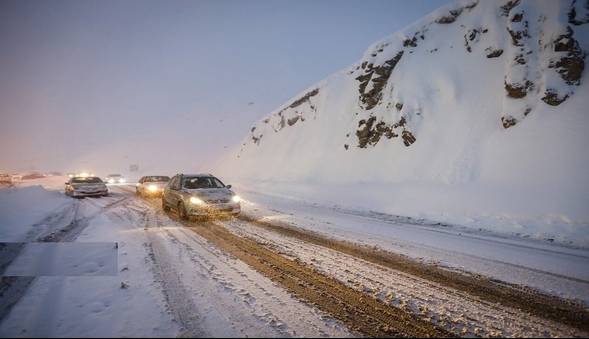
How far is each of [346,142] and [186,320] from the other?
28.5 meters

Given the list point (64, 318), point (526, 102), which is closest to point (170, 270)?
point (64, 318)

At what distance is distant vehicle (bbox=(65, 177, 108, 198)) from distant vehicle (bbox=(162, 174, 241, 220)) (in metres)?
9.25

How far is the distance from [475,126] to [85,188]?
24.7 meters

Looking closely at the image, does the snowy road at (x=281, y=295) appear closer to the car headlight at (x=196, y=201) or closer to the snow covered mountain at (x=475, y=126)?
the car headlight at (x=196, y=201)

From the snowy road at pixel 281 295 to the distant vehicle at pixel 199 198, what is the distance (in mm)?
2708

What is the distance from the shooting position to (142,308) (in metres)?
3.61

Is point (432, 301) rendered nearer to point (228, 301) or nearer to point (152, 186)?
point (228, 301)

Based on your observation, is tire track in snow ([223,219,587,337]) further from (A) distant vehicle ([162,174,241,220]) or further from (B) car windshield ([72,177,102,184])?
(B) car windshield ([72,177,102,184])

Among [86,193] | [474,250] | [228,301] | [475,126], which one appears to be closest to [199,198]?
[228,301]

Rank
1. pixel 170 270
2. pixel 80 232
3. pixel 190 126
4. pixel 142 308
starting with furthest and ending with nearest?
pixel 190 126, pixel 80 232, pixel 170 270, pixel 142 308

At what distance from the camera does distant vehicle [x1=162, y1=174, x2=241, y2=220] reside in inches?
391

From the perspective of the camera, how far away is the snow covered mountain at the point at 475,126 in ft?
42.2

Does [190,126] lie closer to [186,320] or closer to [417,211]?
[417,211]

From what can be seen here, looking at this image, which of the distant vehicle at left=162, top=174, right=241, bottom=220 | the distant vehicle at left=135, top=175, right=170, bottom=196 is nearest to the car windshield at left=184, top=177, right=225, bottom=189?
the distant vehicle at left=162, top=174, right=241, bottom=220
